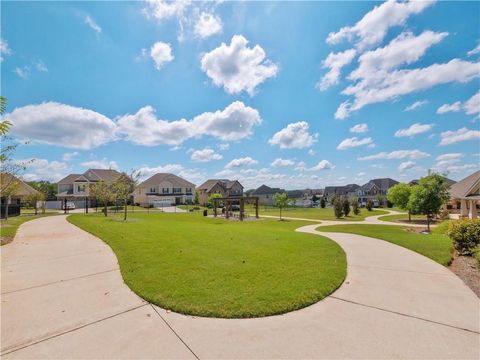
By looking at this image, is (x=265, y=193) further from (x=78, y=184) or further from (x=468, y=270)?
(x=468, y=270)

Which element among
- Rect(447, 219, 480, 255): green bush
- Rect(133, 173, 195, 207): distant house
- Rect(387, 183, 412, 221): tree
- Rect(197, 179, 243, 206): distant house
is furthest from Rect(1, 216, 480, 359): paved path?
Rect(197, 179, 243, 206): distant house

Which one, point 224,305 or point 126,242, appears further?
point 126,242

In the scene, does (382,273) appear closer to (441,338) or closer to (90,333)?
(441,338)

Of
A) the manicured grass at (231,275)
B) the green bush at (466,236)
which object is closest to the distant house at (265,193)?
the green bush at (466,236)

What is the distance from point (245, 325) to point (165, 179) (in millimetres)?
60102

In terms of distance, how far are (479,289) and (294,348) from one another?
16.0 ft

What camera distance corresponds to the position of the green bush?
8.50 m

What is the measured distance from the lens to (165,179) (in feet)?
199

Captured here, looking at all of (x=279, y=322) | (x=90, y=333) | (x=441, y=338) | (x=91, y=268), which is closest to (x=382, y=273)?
(x=441, y=338)

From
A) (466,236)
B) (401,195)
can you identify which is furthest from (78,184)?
(466,236)

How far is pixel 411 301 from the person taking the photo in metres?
4.44

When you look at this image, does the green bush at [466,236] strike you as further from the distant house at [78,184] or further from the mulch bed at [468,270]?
the distant house at [78,184]

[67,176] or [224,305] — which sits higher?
[67,176]

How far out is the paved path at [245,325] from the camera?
3.03 metres
